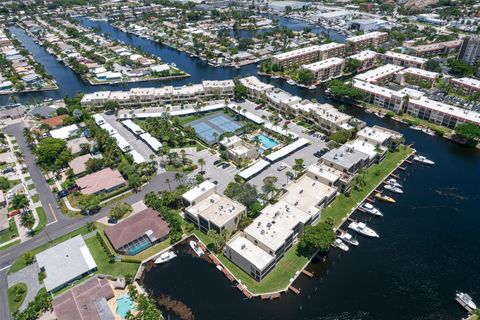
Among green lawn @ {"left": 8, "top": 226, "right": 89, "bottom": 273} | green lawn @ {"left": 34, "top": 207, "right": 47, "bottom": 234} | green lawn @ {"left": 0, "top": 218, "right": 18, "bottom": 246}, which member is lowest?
green lawn @ {"left": 8, "top": 226, "right": 89, "bottom": 273}

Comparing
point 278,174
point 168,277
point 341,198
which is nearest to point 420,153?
point 341,198

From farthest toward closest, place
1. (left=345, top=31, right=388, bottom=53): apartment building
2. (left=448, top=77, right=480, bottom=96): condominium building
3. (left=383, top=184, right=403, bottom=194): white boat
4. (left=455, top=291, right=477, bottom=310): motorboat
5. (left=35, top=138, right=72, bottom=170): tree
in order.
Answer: (left=345, top=31, right=388, bottom=53): apartment building
(left=448, top=77, right=480, bottom=96): condominium building
(left=35, top=138, right=72, bottom=170): tree
(left=383, top=184, right=403, bottom=194): white boat
(left=455, top=291, right=477, bottom=310): motorboat

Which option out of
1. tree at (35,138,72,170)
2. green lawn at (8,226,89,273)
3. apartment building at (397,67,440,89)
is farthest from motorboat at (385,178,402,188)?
tree at (35,138,72,170)

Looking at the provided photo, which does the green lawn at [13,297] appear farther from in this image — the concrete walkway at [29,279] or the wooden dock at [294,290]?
the wooden dock at [294,290]

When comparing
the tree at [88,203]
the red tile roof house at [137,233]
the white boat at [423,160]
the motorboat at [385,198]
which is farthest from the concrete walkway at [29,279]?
the white boat at [423,160]

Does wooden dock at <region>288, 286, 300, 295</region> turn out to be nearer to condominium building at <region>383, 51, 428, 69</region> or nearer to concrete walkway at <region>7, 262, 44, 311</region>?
concrete walkway at <region>7, 262, 44, 311</region>

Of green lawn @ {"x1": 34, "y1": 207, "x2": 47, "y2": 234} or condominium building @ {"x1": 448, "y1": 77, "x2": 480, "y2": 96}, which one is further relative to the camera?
condominium building @ {"x1": 448, "y1": 77, "x2": 480, "y2": 96}

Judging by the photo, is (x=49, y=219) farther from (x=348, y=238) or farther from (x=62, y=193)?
(x=348, y=238)
